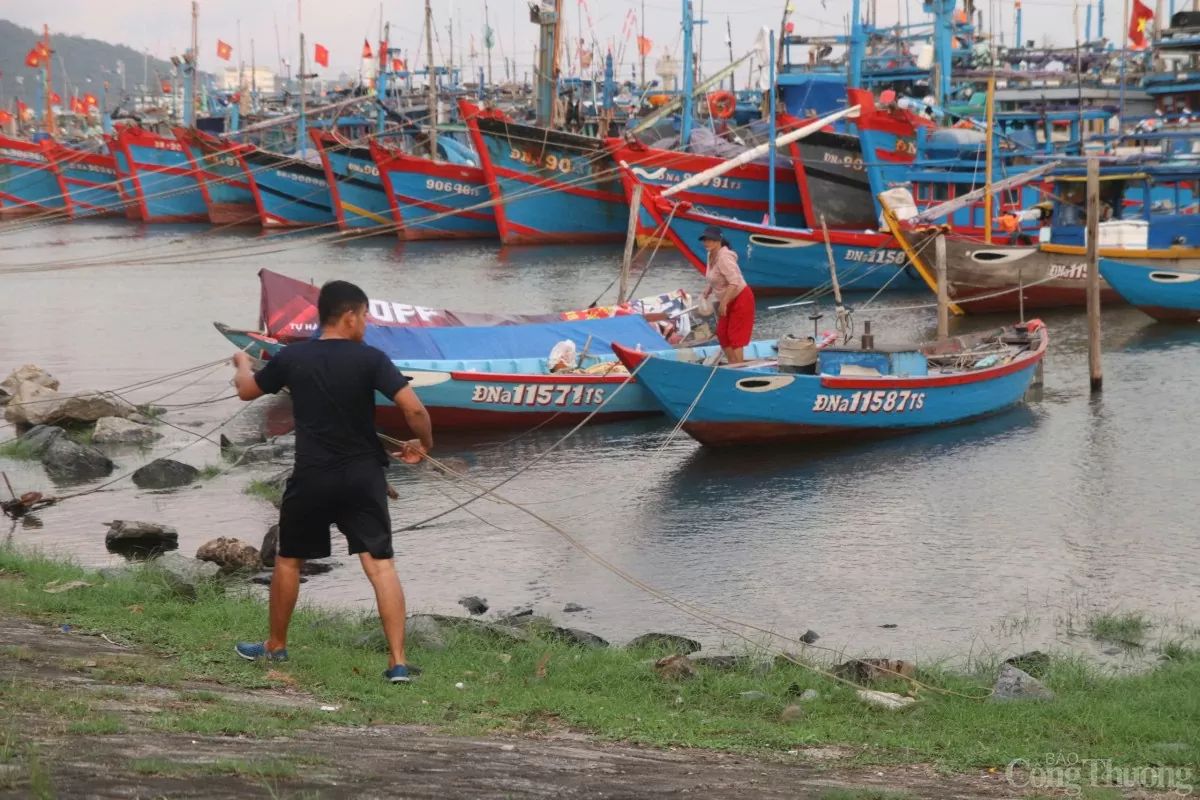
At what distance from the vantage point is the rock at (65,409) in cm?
1712

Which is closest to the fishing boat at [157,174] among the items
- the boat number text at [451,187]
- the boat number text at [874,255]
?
the boat number text at [451,187]

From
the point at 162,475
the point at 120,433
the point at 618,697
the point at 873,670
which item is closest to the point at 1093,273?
the point at 162,475

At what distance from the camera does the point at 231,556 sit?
10867 millimetres

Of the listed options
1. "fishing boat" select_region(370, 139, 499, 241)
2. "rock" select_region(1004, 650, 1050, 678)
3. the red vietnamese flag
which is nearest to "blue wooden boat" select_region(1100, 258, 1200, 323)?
the red vietnamese flag

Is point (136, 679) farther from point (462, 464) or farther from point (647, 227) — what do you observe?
point (647, 227)

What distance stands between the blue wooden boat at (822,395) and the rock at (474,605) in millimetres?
4987

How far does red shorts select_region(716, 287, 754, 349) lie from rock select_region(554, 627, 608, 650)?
718 centimetres

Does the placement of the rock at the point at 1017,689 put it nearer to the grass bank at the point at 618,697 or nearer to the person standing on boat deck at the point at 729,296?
the grass bank at the point at 618,697

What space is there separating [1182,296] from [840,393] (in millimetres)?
11836

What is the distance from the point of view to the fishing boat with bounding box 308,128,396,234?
4862 cm

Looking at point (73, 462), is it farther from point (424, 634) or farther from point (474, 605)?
point (424, 634)

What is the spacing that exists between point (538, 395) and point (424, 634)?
8850 mm

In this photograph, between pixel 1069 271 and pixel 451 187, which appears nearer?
pixel 1069 271

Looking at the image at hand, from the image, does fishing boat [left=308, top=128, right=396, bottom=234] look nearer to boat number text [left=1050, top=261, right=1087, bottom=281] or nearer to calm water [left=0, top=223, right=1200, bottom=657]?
calm water [left=0, top=223, right=1200, bottom=657]
